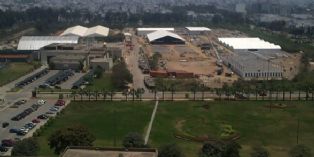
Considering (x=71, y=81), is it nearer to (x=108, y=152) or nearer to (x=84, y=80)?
(x=84, y=80)

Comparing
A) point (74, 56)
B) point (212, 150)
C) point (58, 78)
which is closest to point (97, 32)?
point (74, 56)

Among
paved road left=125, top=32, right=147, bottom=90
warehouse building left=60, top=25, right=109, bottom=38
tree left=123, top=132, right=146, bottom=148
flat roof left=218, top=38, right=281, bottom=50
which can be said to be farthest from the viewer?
warehouse building left=60, top=25, right=109, bottom=38

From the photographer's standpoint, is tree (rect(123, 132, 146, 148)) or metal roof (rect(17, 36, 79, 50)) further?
metal roof (rect(17, 36, 79, 50))

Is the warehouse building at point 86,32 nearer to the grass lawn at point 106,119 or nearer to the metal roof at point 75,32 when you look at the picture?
the metal roof at point 75,32

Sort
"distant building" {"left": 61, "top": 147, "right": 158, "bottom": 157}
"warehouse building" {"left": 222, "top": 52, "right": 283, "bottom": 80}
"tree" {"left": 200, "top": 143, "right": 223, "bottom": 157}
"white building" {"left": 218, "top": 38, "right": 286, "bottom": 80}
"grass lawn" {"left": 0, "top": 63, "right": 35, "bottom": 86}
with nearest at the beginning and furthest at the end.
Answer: "distant building" {"left": 61, "top": 147, "right": 158, "bottom": 157} < "tree" {"left": 200, "top": 143, "right": 223, "bottom": 157} < "grass lawn" {"left": 0, "top": 63, "right": 35, "bottom": 86} < "warehouse building" {"left": 222, "top": 52, "right": 283, "bottom": 80} < "white building" {"left": 218, "top": 38, "right": 286, "bottom": 80}

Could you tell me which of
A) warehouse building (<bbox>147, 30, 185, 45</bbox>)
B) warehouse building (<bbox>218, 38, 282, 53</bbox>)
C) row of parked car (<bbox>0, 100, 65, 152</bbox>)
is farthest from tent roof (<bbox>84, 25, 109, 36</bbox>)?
row of parked car (<bbox>0, 100, 65, 152</bbox>)

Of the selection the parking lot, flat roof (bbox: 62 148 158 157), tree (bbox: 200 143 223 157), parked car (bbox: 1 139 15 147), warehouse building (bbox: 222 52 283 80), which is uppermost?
warehouse building (bbox: 222 52 283 80)

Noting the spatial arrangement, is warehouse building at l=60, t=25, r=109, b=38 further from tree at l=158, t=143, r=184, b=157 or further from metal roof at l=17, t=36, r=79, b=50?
tree at l=158, t=143, r=184, b=157

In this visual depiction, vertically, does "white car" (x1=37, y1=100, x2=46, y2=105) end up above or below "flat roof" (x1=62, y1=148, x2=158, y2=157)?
below
